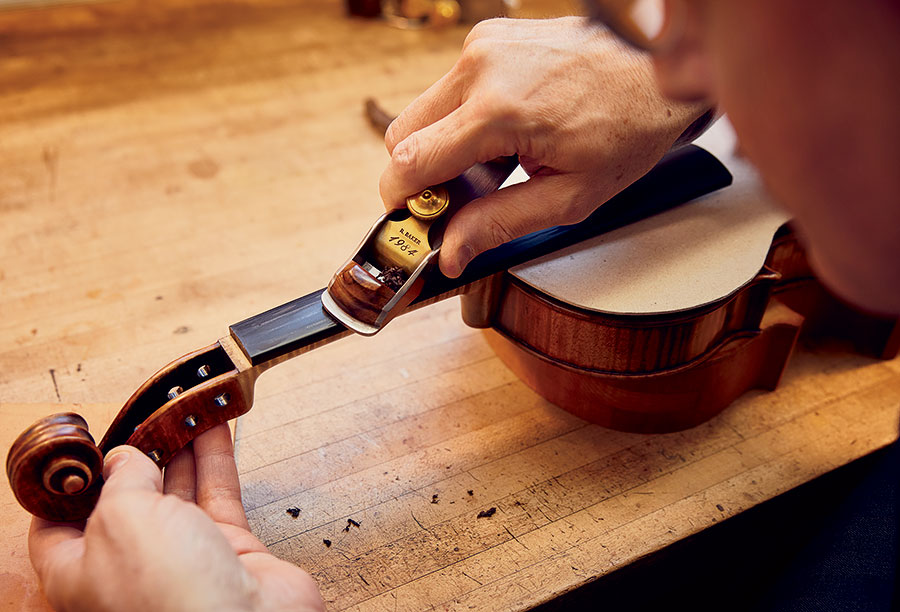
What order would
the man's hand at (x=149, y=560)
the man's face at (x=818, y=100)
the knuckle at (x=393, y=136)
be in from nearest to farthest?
the man's face at (x=818, y=100) → the man's hand at (x=149, y=560) → the knuckle at (x=393, y=136)

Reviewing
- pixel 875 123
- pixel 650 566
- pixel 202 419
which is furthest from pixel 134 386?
pixel 875 123

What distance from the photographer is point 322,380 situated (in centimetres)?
112

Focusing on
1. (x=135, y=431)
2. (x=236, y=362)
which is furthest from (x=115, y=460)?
(x=236, y=362)

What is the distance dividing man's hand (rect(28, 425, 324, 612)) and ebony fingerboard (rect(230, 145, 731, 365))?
19 centimetres

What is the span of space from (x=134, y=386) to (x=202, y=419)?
1.01 ft

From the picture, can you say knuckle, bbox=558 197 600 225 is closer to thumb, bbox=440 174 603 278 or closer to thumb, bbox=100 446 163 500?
thumb, bbox=440 174 603 278

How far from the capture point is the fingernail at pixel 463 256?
895 millimetres

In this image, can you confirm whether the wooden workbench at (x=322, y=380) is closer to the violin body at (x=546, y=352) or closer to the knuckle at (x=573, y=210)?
the violin body at (x=546, y=352)

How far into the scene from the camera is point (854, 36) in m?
0.41

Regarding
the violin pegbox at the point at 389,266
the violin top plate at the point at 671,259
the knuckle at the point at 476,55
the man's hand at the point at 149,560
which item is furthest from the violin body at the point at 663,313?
the man's hand at the point at 149,560

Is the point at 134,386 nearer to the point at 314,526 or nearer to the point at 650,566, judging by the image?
the point at 314,526

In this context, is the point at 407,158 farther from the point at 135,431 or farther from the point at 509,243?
the point at 135,431

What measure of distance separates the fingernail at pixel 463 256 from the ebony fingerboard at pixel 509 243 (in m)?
0.05

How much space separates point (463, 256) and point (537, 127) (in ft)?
0.57
